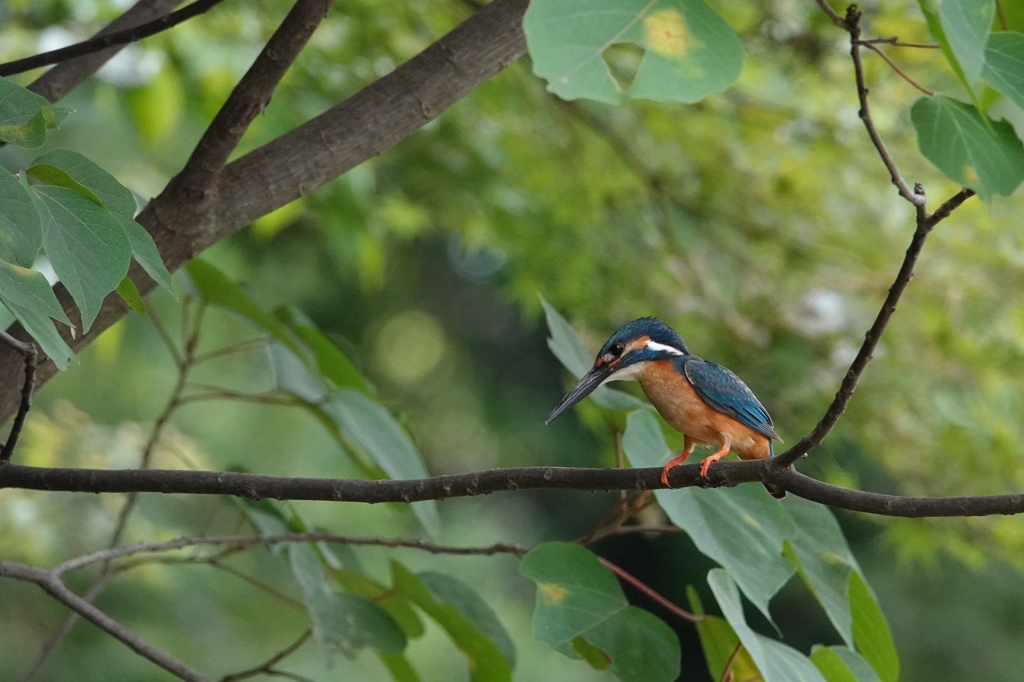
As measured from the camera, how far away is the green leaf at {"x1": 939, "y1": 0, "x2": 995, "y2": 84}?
74 centimetres

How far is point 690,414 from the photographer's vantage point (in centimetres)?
139

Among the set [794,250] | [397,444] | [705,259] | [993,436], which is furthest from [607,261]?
[397,444]

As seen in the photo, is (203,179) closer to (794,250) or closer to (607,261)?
(607,261)

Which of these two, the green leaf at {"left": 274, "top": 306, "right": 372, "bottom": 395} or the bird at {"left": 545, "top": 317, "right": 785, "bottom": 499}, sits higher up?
the green leaf at {"left": 274, "top": 306, "right": 372, "bottom": 395}

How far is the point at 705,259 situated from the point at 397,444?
1.58m

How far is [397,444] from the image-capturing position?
1656 mm

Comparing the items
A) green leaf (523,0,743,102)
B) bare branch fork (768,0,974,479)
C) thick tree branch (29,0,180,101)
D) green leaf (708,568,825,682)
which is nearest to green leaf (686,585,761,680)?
green leaf (708,568,825,682)

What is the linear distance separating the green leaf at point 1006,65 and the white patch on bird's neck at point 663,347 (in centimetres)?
67

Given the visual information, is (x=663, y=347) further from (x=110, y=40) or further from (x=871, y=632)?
(x=110, y=40)

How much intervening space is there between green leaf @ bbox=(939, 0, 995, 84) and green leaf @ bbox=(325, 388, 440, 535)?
1.05 metres

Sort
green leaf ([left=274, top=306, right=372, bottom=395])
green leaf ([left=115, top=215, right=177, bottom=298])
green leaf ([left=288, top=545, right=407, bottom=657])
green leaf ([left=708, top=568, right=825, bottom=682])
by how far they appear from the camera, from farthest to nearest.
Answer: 1. green leaf ([left=274, top=306, right=372, bottom=395])
2. green leaf ([left=288, top=545, right=407, bottom=657])
3. green leaf ([left=708, top=568, right=825, bottom=682])
4. green leaf ([left=115, top=215, right=177, bottom=298])

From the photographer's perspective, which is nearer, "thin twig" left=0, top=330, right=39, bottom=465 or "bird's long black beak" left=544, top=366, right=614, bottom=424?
"thin twig" left=0, top=330, right=39, bottom=465

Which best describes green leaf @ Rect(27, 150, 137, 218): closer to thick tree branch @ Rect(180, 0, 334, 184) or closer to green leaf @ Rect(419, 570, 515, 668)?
thick tree branch @ Rect(180, 0, 334, 184)

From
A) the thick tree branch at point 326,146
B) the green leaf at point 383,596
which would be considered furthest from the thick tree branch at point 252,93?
the green leaf at point 383,596
